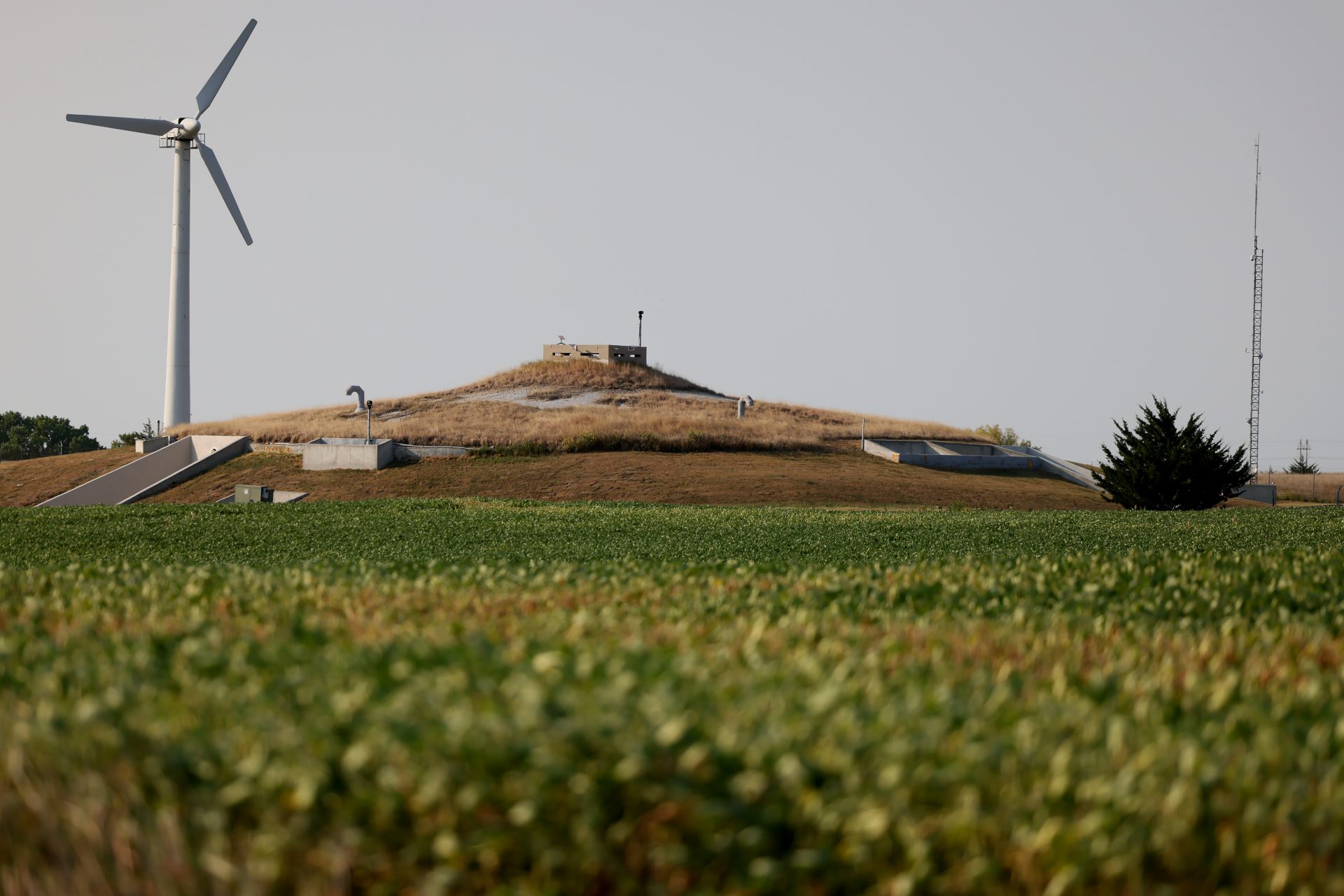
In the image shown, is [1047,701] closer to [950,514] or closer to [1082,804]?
[1082,804]

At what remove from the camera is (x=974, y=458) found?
55875mm

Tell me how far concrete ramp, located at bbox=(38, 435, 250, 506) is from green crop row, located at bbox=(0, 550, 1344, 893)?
46.0 metres

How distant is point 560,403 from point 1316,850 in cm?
6543

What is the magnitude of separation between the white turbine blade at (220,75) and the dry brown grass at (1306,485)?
202 feet

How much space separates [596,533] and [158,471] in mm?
39139

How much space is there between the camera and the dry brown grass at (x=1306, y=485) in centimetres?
6475

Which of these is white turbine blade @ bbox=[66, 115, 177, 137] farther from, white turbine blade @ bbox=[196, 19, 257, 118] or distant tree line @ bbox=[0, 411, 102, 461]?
distant tree line @ bbox=[0, 411, 102, 461]

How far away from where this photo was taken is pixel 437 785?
3621 mm

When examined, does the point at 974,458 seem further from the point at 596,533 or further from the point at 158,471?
the point at 158,471

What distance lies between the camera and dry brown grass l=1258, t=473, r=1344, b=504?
212 feet

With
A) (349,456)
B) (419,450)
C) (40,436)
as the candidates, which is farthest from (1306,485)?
(40,436)

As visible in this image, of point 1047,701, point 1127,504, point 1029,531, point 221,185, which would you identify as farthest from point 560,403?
point 1047,701

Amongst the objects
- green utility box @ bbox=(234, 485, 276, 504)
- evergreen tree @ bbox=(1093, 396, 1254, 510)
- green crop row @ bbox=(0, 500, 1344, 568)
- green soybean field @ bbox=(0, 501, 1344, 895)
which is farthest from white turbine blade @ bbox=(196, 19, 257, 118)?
green soybean field @ bbox=(0, 501, 1344, 895)

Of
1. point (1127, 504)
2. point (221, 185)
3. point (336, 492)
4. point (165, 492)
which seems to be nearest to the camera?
point (1127, 504)
